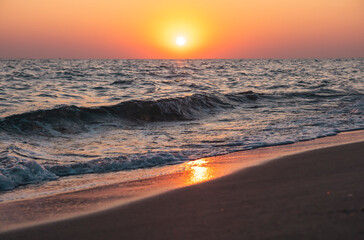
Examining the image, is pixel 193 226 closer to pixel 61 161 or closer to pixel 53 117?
pixel 61 161

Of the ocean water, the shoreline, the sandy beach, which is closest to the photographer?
the sandy beach

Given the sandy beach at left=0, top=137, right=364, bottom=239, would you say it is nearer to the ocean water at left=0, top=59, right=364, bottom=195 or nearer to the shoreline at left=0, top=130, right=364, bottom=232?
the shoreline at left=0, top=130, right=364, bottom=232

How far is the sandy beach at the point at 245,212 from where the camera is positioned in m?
2.35

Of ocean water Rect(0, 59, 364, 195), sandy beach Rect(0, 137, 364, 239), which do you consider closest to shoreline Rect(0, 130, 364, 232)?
sandy beach Rect(0, 137, 364, 239)

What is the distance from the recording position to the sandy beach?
7.70 feet

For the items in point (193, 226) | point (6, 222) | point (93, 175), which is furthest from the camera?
point (93, 175)

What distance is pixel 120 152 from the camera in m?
6.41

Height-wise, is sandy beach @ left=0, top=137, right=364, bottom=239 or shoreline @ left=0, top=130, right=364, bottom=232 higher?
sandy beach @ left=0, top=137, right=364, bottom=239

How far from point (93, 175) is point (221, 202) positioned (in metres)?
2.52

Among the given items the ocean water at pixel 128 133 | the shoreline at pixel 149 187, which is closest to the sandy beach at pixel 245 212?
the shoreline at pixel 149 187

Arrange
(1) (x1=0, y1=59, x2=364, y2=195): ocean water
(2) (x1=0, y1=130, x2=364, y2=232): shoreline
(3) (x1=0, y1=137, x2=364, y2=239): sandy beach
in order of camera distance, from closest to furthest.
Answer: (3) (x1=0, y1=137, x2=364, y2=239): sandy beach → (2) (x1=0, y1=130, x2=364, y2=232): shoreline → (1) (x1=0, y1=59, x2=364, y2=195): ocean water

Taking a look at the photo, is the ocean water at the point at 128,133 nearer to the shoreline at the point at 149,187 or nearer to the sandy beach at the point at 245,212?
the shoreline at the point at 149,187

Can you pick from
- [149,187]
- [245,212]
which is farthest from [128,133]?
[245,212]

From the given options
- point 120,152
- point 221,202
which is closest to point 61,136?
point 120,152
